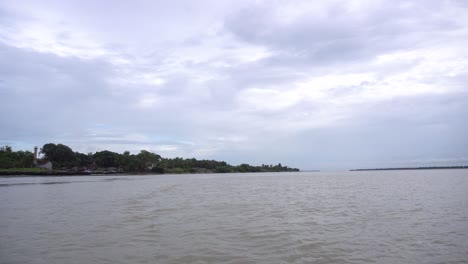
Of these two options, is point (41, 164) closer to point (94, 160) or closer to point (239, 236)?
point (94, 160)

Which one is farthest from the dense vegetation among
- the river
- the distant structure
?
the river

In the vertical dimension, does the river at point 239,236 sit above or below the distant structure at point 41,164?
below

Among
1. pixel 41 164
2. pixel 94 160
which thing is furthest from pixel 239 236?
pixel 94 160

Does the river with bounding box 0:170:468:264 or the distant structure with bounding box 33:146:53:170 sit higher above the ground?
the distant structure with bounding box 33:146:53:170

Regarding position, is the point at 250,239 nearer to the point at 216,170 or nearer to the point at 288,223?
the point at 288,223

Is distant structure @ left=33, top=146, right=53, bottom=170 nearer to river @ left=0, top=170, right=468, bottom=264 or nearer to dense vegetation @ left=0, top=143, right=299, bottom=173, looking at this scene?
dense vegetation @ left=0, top=143, right=299, bottom=173

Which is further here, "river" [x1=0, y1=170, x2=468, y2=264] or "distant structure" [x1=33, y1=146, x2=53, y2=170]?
"distant structure" [x1=33, y1=146, x2=53, y2=170]

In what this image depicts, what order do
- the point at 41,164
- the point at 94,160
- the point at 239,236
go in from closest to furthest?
the point at 239,236 → the point at 41,164 → the point at 94,160

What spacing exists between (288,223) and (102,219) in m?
7.97

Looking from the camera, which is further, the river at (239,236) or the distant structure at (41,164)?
the distant structure at (41,164)

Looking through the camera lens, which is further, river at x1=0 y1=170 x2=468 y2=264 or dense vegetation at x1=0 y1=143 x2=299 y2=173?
dense vegetation at x1=0 y1=143 x2=299 y2=173

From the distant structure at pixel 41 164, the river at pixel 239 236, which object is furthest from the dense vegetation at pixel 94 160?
the river at pixel 239 236

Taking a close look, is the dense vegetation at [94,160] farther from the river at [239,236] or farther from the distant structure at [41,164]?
the river at [239,236]

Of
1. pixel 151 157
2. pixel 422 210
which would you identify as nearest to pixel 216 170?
pixel 151 157
